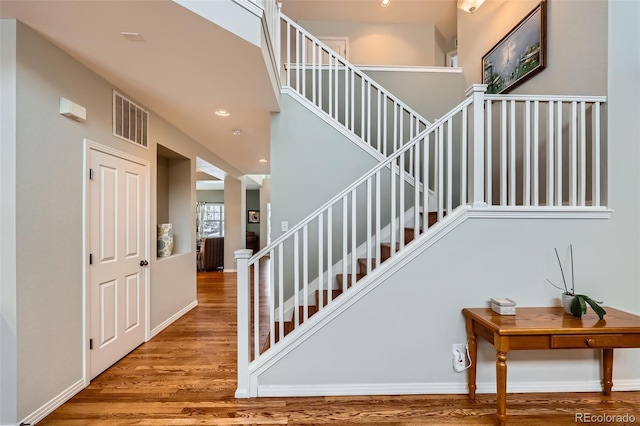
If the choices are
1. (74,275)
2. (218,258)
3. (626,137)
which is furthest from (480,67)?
(218,258)

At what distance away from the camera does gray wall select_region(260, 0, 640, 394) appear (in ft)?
7.34

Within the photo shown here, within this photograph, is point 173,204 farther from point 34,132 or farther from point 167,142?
point 34,132

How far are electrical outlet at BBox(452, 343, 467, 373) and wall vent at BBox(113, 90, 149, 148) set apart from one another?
3.38 meters

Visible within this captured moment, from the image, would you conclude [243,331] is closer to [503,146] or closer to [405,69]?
[503,146]

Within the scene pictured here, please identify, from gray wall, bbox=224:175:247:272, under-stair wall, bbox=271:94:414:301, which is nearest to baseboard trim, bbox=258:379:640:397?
under-stair wall, bbox=271:94:414:301

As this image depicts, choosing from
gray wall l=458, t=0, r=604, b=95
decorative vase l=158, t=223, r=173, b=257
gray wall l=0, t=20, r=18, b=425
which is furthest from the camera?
decorative vase l=158, t=223, r=173, b=257

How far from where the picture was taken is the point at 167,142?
3703 millimetres

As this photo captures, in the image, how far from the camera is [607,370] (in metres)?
2.24

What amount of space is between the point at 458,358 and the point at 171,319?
3.38 m

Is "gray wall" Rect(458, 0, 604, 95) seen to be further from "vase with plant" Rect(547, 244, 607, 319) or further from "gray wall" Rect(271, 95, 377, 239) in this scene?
"gray wall" Rect(271, 95, 377, 239)

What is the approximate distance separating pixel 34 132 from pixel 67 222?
0.65 m

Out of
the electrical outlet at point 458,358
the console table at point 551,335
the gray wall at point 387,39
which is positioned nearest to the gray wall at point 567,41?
the gray wall at point 387,39

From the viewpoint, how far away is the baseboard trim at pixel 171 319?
3.46 metres

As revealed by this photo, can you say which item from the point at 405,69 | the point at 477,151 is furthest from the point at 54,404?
the point at 405,69
